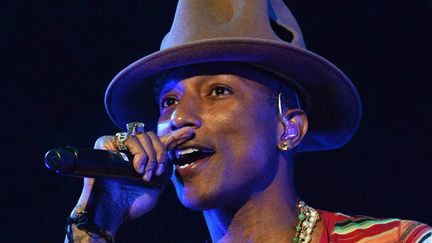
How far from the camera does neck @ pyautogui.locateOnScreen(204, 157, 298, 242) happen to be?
2.69 metres

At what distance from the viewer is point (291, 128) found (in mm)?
2811

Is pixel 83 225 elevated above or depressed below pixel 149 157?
below

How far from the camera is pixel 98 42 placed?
11.8ft

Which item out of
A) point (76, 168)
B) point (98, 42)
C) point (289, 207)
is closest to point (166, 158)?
point (76, 168)

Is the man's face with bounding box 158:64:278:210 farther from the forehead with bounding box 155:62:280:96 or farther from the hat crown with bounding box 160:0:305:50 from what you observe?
the hat crown with bounding box 160:0:305:50

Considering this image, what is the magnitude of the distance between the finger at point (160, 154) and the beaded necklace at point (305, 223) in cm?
64

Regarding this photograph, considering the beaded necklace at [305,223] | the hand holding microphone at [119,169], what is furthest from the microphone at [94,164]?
the beaded necklace at [305,223]

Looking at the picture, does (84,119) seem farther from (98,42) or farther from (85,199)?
(85,199)

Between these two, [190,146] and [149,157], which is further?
[190,146]

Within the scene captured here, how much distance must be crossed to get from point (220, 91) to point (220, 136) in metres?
0.22

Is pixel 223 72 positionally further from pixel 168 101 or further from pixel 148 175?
pixel 148 175

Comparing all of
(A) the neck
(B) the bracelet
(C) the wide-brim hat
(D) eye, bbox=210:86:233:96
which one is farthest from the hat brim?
(B) the bracelet

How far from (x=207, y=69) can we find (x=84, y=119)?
119 centimetres

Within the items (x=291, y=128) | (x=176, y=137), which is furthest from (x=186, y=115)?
(x=291, y=128)
